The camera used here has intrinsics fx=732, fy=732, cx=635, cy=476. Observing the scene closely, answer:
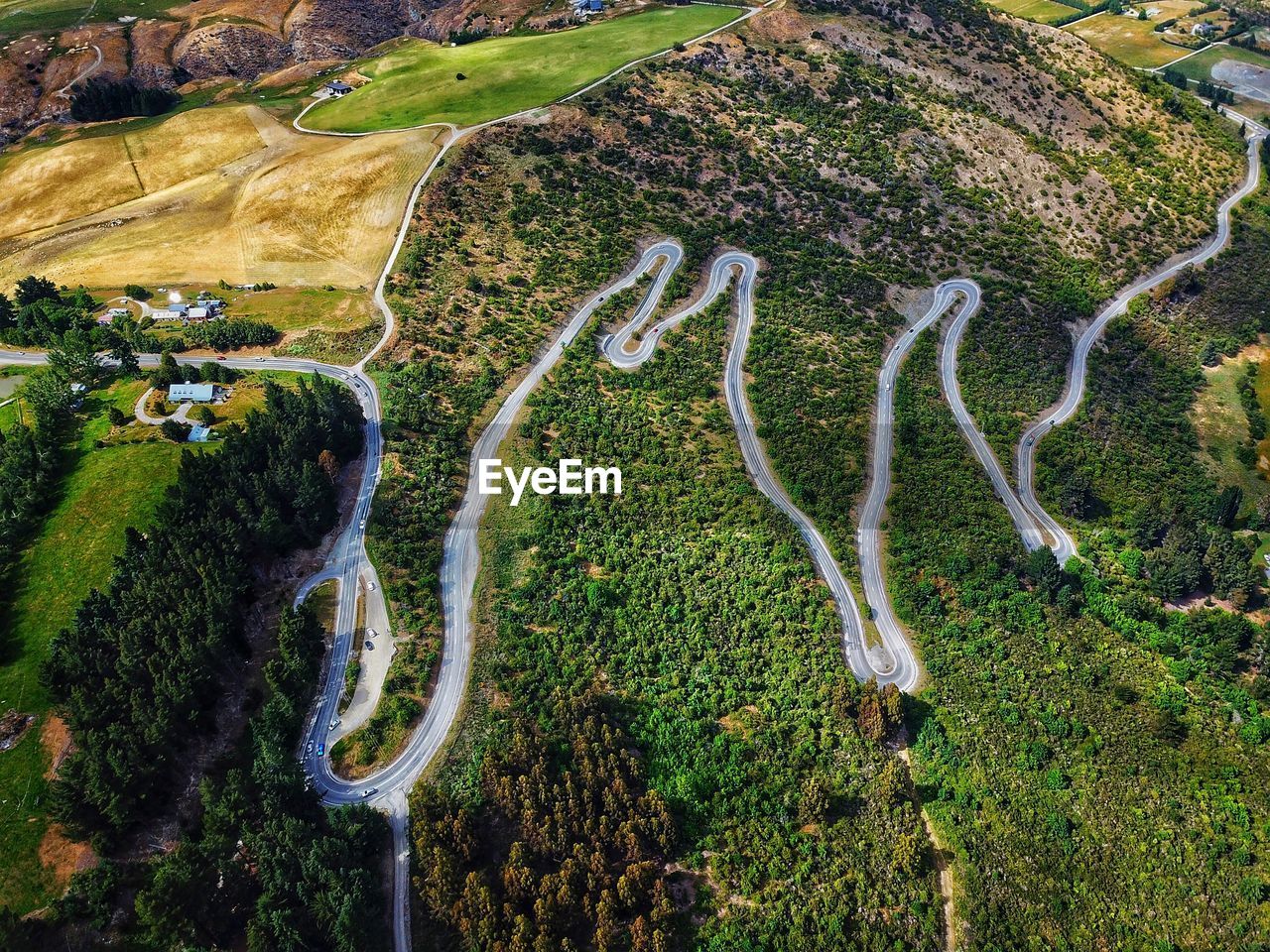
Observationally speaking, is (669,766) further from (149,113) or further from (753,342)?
(149,113)

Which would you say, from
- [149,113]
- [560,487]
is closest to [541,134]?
[560,487]

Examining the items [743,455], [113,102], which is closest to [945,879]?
[743,455]

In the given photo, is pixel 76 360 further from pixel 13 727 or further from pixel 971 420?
pixel 971 420

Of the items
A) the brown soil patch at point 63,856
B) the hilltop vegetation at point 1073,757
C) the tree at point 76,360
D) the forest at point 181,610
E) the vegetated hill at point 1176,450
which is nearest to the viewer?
the brown soil patch at point 63,856

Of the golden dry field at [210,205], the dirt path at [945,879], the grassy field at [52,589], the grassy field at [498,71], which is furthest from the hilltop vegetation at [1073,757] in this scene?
the grassy field at [498,71]

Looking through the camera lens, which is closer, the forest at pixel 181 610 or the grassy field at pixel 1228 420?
the forest at pixel 181 610

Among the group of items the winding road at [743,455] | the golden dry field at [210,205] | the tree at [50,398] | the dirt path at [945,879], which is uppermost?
the golden dry field at [210,205]

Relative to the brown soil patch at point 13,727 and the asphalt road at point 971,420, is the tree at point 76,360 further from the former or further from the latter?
the asphalt road at point 971,420
